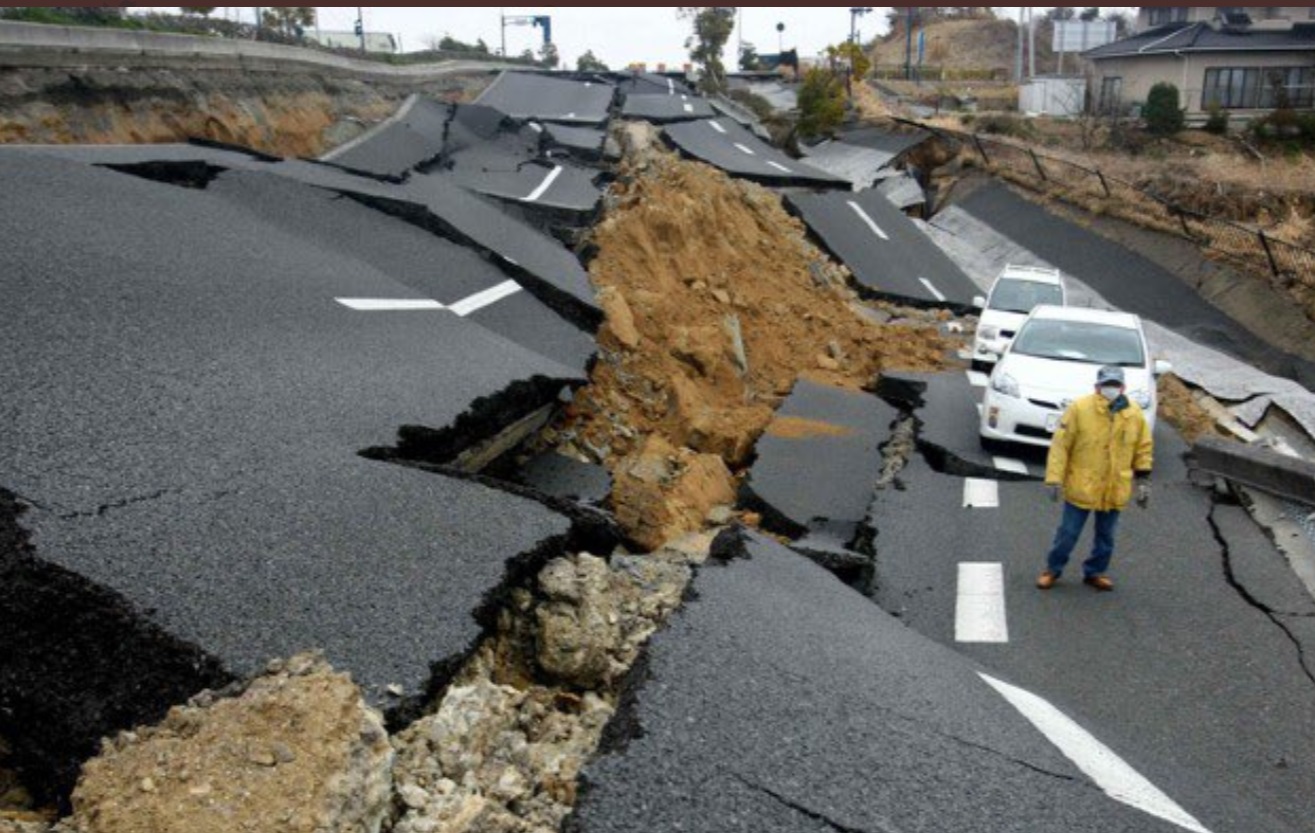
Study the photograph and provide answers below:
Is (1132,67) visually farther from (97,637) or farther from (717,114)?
(97,637)

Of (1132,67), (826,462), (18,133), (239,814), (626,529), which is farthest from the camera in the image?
(1132,67)

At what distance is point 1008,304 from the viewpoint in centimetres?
1614

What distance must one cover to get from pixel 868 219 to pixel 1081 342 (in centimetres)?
1234

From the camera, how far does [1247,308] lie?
66.1 ft

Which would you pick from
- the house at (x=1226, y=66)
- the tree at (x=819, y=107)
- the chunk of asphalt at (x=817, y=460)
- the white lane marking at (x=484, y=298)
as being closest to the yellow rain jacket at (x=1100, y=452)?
the chunk of asphalt at (x=817, y=460)

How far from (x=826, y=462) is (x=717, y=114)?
28108 millimetres

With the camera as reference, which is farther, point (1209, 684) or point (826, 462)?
point (826, 462)

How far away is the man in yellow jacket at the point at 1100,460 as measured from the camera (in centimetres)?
758

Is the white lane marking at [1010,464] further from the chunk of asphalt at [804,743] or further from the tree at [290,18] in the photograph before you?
the tree at [290,18]

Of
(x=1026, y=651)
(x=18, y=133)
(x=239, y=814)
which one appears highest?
(x=18, y=133)

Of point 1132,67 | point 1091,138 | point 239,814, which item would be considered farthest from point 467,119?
point 1132,67

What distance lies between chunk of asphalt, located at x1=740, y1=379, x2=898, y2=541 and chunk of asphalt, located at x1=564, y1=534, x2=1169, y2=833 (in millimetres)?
3555

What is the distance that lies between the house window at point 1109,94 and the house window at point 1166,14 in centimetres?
777

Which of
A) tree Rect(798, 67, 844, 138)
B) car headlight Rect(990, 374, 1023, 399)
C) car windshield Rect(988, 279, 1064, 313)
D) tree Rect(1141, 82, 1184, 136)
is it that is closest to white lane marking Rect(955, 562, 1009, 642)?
car headlight Rect(990, 374, 1023, 399)
